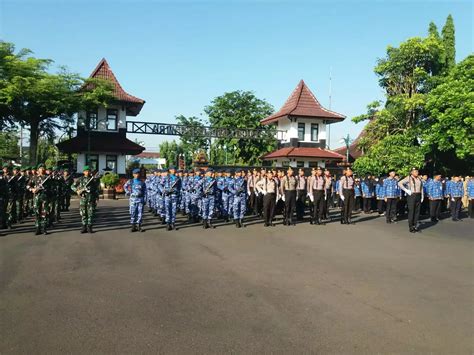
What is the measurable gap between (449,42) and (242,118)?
2107cm

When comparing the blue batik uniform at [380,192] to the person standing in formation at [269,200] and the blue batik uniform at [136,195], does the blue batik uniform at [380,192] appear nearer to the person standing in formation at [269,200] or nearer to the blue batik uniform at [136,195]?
the person standing in formation at [269,200]

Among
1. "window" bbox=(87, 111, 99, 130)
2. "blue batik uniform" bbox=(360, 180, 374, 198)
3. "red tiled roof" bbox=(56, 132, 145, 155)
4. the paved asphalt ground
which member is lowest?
the paved asphalt ground

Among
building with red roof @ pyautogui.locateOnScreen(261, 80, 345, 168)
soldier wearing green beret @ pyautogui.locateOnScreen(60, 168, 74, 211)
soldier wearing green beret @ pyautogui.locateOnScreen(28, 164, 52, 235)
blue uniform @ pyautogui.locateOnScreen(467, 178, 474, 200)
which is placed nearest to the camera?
soldier wearing green beret @ pyautogui.locateOnScreen(28, 164, 52, 235)

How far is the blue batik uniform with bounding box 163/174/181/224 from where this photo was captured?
→ 476 inches

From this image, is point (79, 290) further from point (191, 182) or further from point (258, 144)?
point (258, 144)

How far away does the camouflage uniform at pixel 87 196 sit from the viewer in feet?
35.5

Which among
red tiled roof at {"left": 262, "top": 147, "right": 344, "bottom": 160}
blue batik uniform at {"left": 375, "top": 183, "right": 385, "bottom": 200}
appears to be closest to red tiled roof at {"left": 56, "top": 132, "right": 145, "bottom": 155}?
red tiled roof at {"left": 262, "top": 147, "right": 344, "bottom": 160}

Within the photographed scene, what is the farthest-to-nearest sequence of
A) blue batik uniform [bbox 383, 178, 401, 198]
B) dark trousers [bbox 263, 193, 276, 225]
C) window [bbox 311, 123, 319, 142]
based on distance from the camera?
window [bbox 311, 123, 319, 142] → blue batik uniform [bbox 383, 178, 401, 198] → dark trousers [bbox 263, 193, 276, 225]

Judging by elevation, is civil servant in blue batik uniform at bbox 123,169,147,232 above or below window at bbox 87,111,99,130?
below

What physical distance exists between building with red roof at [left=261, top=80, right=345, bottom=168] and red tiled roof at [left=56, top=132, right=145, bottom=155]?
12.6 m

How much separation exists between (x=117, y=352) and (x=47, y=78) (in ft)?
99.3

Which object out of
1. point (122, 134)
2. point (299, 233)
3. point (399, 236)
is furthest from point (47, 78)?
point (399, 236)

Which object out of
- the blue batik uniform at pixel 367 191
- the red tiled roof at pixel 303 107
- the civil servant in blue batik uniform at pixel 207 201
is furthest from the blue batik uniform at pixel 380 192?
the red tiled roof at pixel 303 107

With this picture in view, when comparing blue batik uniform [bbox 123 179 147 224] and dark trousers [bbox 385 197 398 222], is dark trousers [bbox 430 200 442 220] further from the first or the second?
blue batik uniform [bbox 123 179 147 224]
